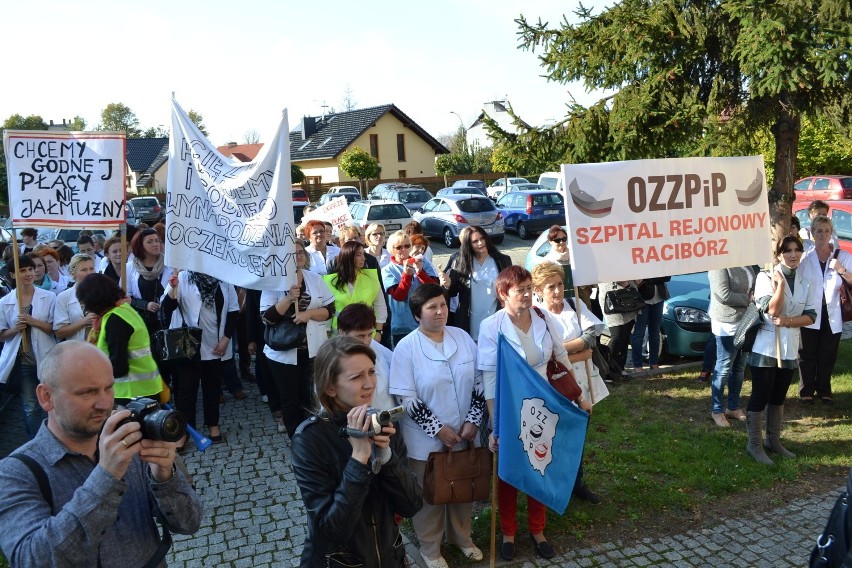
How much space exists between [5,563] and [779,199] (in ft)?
30.0

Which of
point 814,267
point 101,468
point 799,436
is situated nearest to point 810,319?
point 814,267

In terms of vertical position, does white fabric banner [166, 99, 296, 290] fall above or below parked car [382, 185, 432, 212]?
below

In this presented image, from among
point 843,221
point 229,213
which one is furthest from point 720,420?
point 843,221

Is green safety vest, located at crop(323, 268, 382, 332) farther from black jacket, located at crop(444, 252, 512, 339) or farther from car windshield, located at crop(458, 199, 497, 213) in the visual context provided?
car windshield, located at crop(458, 199, 497, 213)

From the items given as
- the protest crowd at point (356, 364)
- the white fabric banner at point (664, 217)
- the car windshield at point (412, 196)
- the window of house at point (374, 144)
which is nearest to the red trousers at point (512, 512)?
the protest crowd at point (356, 364)

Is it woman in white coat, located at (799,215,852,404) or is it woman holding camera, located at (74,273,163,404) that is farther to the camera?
woman in white coat, located at (799,215,852,404)

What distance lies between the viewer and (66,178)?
6.11 m

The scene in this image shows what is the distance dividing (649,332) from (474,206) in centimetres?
1591

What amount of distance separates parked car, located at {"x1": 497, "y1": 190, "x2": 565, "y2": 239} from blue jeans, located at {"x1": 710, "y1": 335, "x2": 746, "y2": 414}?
18436mm

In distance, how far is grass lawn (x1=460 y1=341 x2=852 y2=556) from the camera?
5.04 metres

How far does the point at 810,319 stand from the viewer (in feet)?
19.6

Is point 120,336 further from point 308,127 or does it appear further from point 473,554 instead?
point 308,127

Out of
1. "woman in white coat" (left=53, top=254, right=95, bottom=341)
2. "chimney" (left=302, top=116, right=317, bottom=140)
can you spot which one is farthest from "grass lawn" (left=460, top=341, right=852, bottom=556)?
"chimney" (left=302, top=116, right=317, bottom=140)

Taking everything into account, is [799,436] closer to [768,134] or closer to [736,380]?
[736,380]
